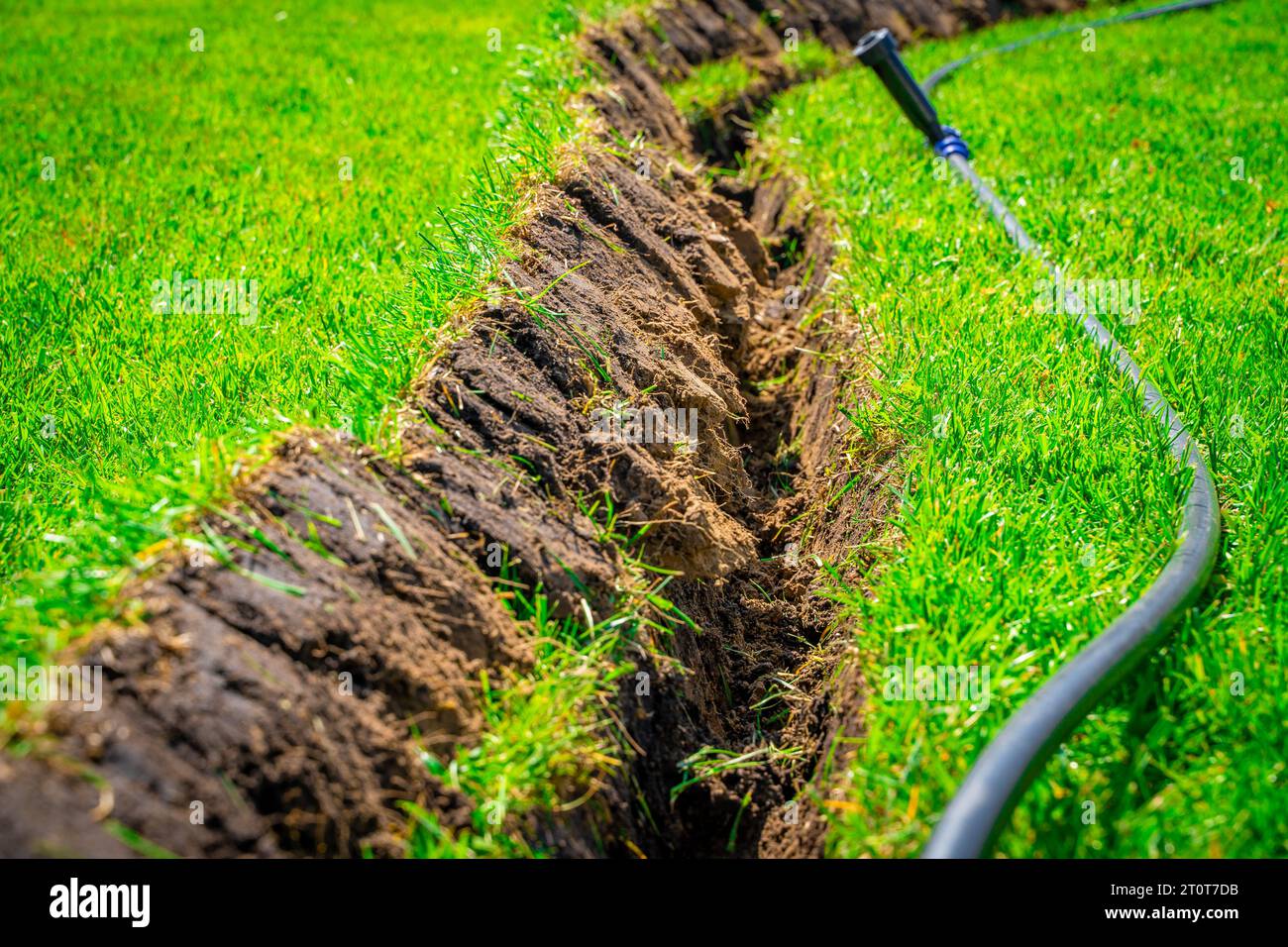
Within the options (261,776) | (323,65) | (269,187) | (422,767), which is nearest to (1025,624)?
(422,767)

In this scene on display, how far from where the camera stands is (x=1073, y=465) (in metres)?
2.73

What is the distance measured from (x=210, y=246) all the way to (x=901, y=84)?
148 inches

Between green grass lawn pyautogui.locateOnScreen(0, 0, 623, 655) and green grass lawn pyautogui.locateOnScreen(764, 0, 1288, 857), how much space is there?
1345 mm

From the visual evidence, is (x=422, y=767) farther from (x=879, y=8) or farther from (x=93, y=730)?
(x=879, y=8)

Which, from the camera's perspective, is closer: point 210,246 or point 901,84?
point 210,246

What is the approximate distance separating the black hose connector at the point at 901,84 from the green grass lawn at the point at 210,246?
179 cm

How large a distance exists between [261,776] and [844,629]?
1518mm

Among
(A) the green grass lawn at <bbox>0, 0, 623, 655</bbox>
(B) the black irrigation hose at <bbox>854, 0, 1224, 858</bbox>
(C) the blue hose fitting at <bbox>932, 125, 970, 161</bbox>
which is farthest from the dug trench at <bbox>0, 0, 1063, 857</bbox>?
(C) the blue hose fitting at <bbox>932, 125, 970, 161</bbox>

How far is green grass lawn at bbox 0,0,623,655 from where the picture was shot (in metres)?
2.41

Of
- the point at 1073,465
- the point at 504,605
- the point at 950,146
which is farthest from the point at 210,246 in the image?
the point at 950,146

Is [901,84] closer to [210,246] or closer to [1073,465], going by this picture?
[1073,465]

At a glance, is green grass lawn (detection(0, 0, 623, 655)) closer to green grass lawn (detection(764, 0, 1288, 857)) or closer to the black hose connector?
green grass lawn (detection(764, 0, 1288, 857))

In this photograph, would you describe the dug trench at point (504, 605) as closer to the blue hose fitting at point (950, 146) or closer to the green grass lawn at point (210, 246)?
the green grass lawn at point (210, 246)

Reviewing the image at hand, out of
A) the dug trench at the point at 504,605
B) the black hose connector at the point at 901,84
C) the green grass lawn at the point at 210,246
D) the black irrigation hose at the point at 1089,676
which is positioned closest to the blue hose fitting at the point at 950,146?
the black hose connector at the point at 901,84
